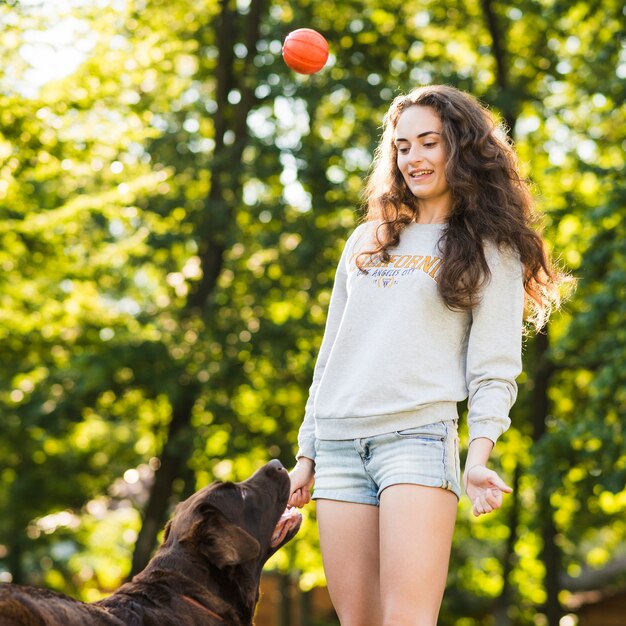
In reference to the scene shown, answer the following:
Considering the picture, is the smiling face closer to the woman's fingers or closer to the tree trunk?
the woman's fingers

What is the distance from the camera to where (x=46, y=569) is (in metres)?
18.6

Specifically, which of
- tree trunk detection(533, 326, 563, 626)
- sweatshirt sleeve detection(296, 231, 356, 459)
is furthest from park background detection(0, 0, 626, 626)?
sweatshirt sleeve detection(296, 231, 356, 459)

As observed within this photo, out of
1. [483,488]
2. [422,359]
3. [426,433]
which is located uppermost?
[422,359]

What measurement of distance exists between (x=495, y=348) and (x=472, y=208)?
1.63ft

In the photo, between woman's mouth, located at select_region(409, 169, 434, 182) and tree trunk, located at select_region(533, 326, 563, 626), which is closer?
woman's mouth, located at select_region(409, 169, 434, 182)

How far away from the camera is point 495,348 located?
317cm

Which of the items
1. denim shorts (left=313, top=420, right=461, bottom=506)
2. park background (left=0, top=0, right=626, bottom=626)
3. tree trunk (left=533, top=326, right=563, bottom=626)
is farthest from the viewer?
tree trunk (left=533, top=326, right=563, bottom=626)

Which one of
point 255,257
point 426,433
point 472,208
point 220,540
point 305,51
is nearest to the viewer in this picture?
point 426,433

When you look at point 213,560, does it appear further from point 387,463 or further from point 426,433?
point 426,433

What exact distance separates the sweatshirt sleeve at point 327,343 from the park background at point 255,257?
6795mm

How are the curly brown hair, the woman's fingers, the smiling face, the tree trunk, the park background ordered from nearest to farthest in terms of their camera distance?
the woman's fingers → the curly brown hair → the smiling face → the park background → the tree trunk

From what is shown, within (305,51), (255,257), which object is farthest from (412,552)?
(255,257)

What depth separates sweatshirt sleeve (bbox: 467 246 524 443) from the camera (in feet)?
10.3

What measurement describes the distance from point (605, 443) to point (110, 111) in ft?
Answer: 19.3
